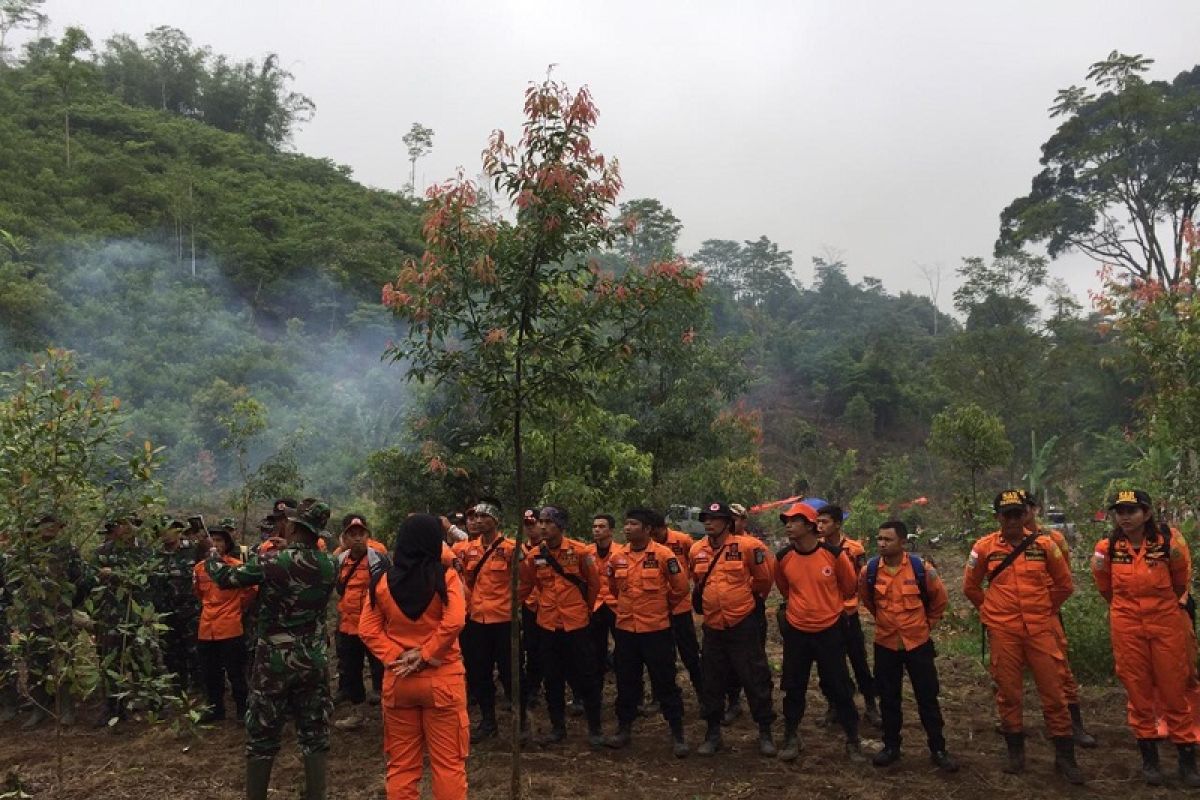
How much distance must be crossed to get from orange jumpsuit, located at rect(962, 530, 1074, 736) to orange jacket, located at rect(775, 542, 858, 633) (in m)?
0.98

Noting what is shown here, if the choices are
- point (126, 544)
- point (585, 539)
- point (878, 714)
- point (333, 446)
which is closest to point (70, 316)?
point (333, 446)

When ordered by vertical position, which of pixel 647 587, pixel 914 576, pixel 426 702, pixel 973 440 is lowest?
pixel 426 702

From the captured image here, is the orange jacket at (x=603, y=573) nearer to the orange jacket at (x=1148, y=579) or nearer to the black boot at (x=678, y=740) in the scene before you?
the black boot at (x=678, y=740)

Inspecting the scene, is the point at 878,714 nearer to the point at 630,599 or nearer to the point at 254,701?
the point at 630,599

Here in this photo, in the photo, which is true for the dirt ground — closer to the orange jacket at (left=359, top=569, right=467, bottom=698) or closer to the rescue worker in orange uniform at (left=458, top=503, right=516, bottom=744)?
the rescue worker in orange uniform at (left=458, top=503, right=516, bottom=744)

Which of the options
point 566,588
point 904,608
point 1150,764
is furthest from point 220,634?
point 1150,764

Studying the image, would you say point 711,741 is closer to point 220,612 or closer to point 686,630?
point 686,630

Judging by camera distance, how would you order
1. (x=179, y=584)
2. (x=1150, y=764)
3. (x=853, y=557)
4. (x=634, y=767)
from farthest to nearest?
(x=179, y=584)
(x=853, y=557)
(x=634, y=767)
(x=1150, y=764)

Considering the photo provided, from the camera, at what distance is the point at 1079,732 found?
6.29 meters

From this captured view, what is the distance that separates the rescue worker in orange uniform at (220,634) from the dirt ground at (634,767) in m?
0.32

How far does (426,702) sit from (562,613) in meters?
2.50

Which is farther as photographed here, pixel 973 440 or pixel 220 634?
pixel 973 440

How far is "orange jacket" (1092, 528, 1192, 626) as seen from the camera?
5.33 meters

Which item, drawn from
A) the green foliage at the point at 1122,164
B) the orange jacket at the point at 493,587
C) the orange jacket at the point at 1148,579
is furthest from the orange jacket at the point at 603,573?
the green foliage at the point at 1122,164
